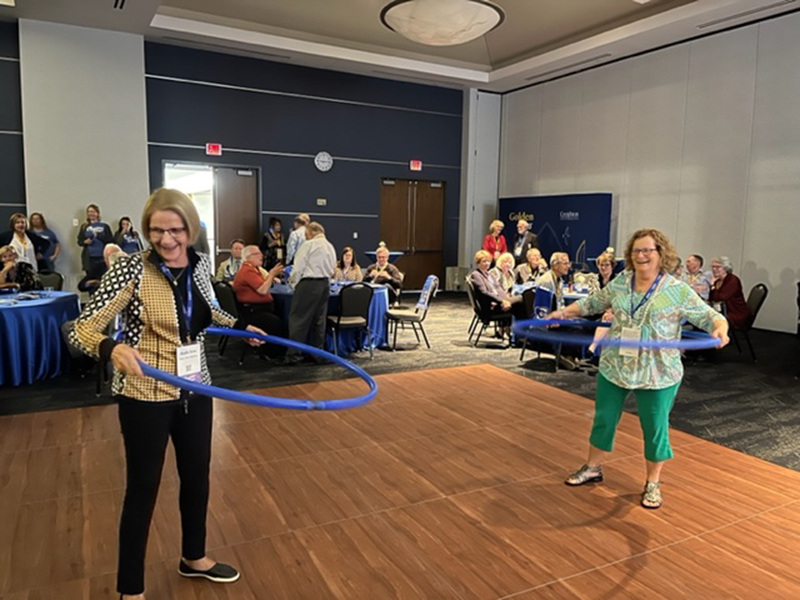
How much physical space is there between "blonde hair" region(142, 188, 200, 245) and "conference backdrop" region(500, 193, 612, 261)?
36.9ft

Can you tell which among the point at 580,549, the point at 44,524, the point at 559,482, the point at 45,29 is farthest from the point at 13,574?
the point at 45,29

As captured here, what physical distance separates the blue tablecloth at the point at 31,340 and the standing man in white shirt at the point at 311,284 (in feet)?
7.54

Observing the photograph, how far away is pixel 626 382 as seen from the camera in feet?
10.6

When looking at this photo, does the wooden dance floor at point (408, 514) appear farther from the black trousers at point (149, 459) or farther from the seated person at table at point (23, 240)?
the seated person at table at point (23, 240)

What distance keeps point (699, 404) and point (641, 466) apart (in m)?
1.96

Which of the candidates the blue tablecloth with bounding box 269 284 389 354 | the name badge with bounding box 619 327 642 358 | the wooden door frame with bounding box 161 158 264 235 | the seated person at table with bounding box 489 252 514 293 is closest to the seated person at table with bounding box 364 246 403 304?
the blue tablecloth with bounding box 269 284 389 354

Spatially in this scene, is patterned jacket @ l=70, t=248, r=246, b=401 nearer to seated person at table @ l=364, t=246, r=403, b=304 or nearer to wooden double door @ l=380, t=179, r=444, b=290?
seated person at table @ l=364, t=246, r=403, b=304

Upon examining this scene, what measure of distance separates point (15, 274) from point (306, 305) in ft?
10.6

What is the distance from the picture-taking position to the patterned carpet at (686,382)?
4.77 m

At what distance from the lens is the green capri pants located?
324cm

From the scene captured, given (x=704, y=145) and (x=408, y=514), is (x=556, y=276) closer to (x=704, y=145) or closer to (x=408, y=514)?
(x=408, y=514)

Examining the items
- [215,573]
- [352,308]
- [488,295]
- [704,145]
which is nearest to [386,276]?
[488,295]

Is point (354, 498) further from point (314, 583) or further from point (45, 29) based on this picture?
point (45, 29)

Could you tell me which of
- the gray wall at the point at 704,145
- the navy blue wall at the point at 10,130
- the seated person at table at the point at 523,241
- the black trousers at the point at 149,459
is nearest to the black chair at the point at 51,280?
the navy blue wall at the point at 10,130
